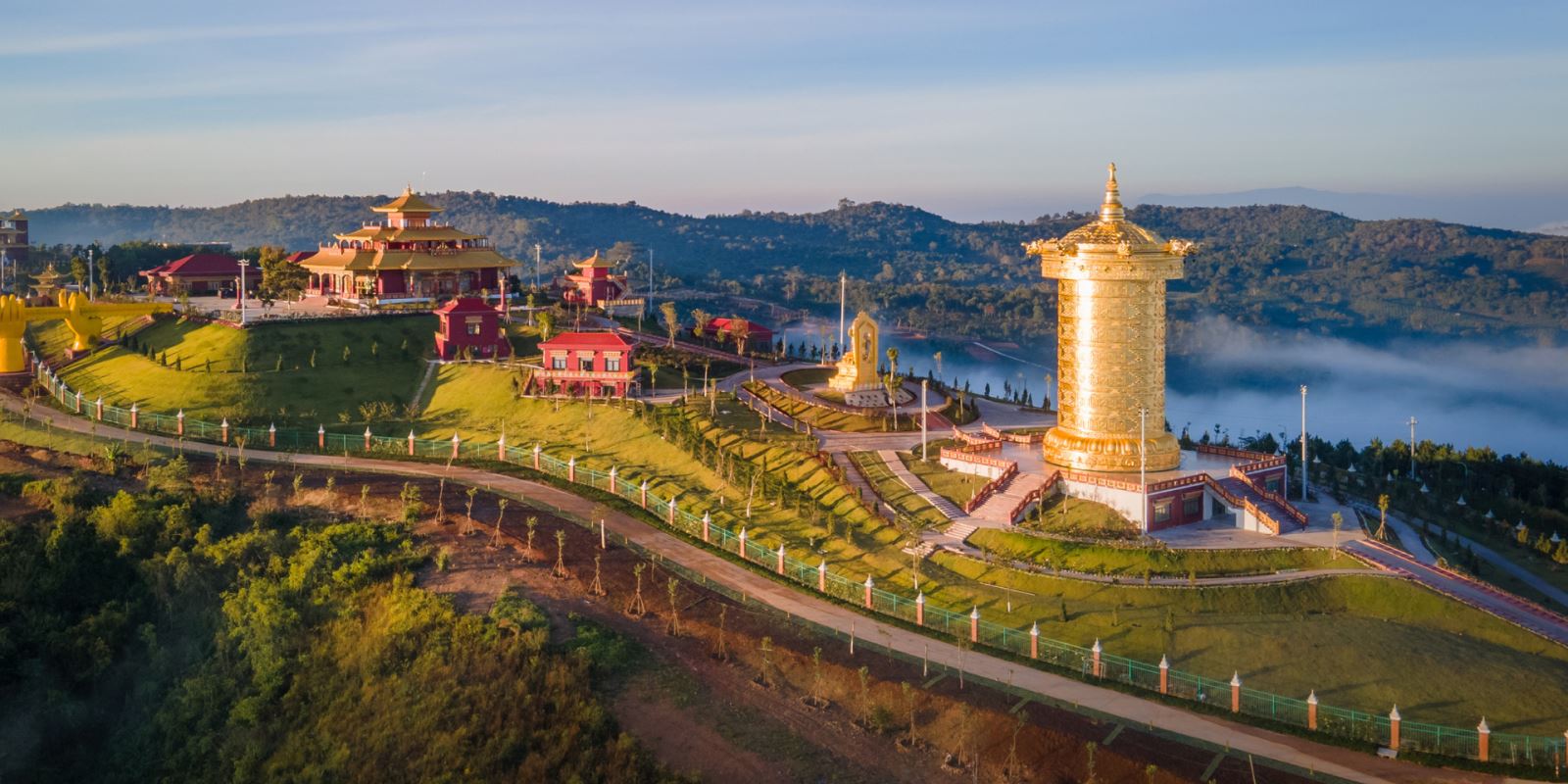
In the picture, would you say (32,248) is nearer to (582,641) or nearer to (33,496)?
(33,496)

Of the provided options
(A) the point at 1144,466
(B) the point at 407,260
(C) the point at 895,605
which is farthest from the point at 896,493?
(B) the point at 407,260

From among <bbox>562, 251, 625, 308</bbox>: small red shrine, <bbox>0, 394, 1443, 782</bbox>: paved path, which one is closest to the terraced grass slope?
<bbox>0, 394, 1443, 782</bbox>: paved path

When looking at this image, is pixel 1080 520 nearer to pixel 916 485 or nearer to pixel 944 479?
pixel 944 479

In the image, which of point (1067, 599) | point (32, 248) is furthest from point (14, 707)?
point (32, 248)

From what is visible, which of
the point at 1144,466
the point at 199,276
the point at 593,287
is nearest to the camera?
the point at 1144,466

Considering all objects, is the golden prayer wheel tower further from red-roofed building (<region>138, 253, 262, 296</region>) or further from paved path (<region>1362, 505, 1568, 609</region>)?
red-roofed building (<region>138, 253, 262, 296</region>)

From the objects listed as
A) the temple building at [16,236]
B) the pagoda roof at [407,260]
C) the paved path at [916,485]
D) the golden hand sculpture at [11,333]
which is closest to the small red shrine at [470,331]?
the pagoda roof at [407,260]
